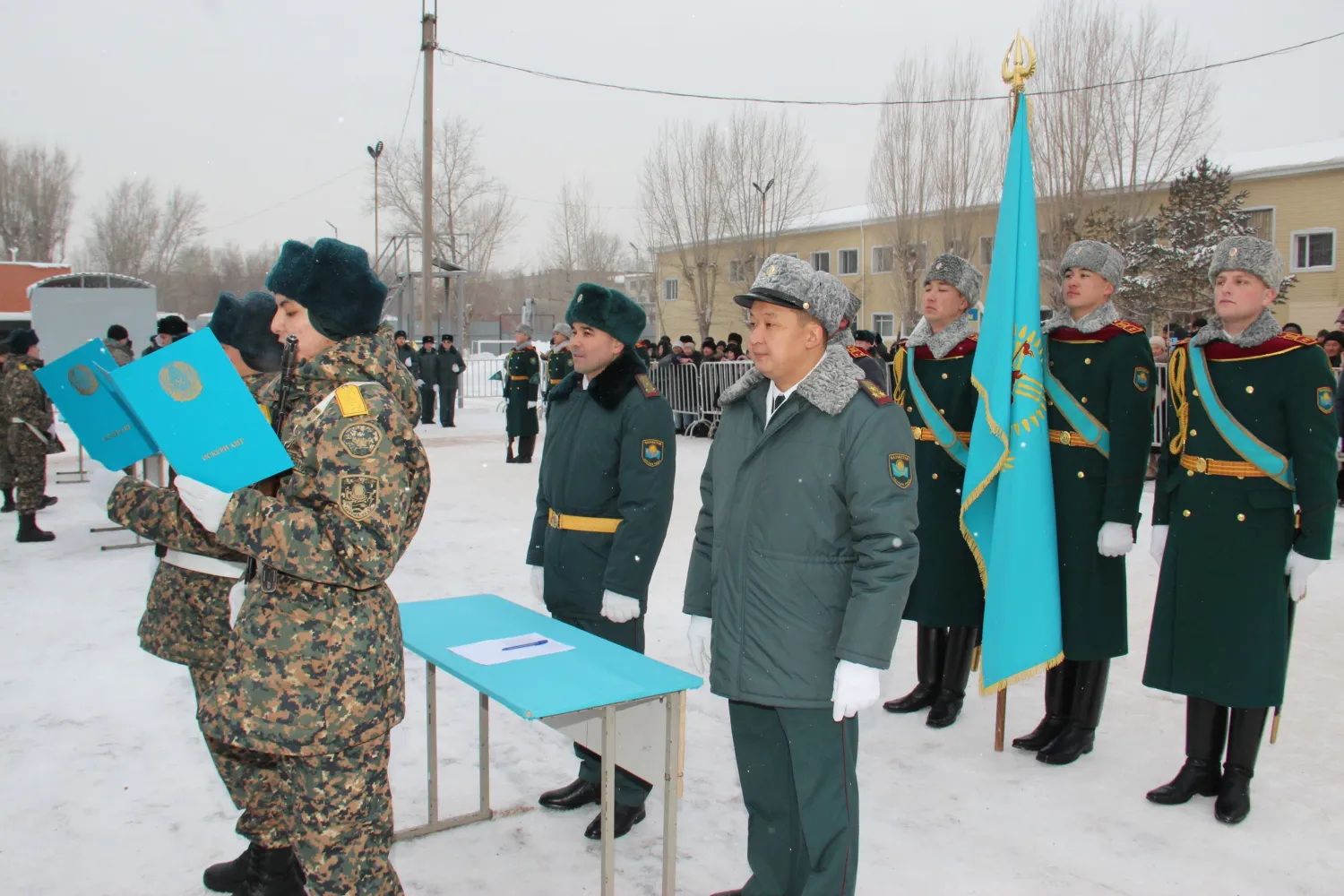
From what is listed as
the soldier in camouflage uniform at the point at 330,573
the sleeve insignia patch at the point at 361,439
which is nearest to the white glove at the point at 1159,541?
the soldier in camouflage uniform at the point at 330,573

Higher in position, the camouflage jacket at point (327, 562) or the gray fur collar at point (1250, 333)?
the gray fur collar at point (1250, 333)

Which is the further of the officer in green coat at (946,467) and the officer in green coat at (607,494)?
the officer in green coat at (946,467)

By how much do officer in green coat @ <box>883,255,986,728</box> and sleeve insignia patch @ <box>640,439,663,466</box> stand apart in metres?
1.66

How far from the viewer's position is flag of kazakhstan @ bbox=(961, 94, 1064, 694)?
4.02 m

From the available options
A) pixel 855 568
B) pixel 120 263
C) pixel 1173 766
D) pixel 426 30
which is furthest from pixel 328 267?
pixel 120 263

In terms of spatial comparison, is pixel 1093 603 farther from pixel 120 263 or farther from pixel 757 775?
pixel 120 263

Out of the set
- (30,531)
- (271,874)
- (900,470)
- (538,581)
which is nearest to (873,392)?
(900,470)

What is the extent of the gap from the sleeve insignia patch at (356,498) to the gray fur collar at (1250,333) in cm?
316

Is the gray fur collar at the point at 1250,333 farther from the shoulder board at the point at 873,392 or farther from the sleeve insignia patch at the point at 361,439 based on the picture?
the sleeve insignia patch at the point at 361,439

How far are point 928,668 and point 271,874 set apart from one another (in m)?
3.06

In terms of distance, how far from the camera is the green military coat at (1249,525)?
3.54 meters

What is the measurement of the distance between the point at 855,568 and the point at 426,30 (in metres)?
19.0

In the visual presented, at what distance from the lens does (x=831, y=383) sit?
257 centimetres

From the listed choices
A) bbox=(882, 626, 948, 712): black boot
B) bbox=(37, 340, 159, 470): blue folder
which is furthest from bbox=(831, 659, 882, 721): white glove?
bbox=(882, 626, 948, 712): black boot
